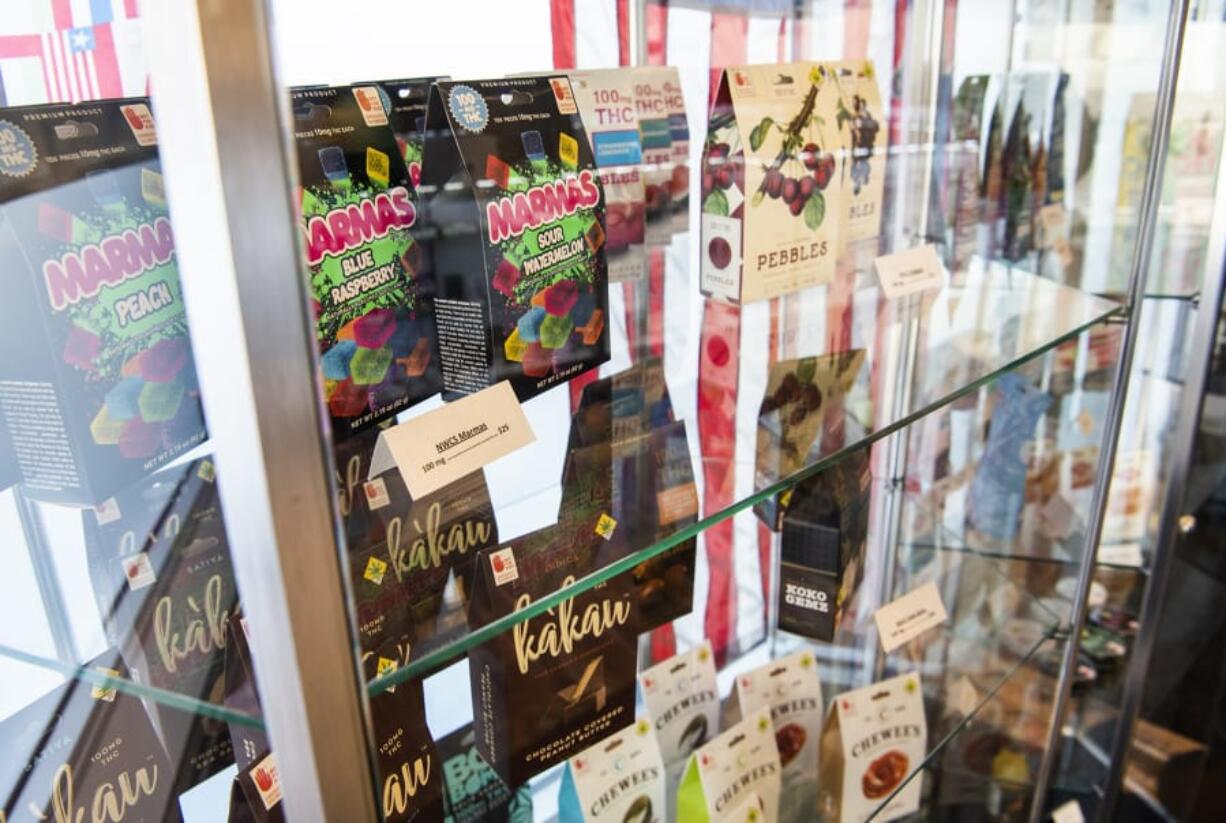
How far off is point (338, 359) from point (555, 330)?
0.23 metres

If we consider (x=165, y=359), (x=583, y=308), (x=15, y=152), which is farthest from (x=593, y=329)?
(x=15, y=152)

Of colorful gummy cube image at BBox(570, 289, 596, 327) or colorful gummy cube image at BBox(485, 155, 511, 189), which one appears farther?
colorful gummy cube image at BBox(570, 289, 596, 327)

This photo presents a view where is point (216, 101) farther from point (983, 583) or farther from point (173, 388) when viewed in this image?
point (983, 583)

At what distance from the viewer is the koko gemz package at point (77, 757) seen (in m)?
0.72

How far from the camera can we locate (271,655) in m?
0.52

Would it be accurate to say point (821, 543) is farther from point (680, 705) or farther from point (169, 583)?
point (169, 583)

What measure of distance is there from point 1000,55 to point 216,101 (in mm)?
1671

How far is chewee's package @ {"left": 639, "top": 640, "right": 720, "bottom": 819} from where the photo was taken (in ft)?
3.98

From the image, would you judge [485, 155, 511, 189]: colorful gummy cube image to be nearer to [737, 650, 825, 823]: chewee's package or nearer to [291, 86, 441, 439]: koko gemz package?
[291, 86, 441, 439]: koko gemz package

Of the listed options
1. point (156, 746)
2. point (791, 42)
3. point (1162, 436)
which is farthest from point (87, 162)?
point (1162, 436)

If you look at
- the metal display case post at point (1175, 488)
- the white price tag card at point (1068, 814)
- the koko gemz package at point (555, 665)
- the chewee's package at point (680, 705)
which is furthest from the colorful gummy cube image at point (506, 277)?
the white price tag card at point (1068, 814)

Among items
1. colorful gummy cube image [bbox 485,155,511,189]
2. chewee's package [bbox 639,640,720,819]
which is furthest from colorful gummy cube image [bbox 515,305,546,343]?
chewee's package [bbox 639,640,720,819]

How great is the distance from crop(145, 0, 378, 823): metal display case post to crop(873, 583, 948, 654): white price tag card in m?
0.99

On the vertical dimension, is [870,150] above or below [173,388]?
above
